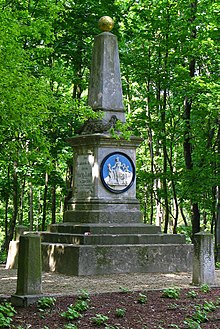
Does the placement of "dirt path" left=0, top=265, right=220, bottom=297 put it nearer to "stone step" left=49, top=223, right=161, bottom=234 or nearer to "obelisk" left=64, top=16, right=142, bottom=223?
"stone step" left=49, top=223, right=161, bottom=234

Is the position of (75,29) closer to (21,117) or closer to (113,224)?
(113,224)

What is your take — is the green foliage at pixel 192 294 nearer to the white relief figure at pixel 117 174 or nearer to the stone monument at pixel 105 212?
the stone monument at pixel 105 212

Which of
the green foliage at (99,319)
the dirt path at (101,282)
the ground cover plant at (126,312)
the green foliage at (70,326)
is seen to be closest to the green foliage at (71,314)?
the ground cover plant at (126,312)

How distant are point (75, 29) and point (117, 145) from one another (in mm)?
6311

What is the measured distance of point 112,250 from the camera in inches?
508

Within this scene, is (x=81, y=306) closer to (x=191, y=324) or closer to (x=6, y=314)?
(x=6, y=314)

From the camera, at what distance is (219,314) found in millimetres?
8828

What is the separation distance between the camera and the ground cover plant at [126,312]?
8.02m

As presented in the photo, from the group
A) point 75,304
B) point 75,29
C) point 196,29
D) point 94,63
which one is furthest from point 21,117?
point 196,29

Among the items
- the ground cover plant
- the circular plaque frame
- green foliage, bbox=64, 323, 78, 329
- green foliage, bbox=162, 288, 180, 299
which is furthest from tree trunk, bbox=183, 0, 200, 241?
green foliage, bbox=64, 323, 78, 329

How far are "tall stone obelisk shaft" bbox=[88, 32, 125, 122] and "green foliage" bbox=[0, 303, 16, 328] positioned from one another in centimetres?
733

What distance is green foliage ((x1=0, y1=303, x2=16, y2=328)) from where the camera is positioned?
7.63 m

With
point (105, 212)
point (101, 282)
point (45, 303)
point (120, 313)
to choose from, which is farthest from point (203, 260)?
point (45, 303)

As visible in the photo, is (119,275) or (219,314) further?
(119,275)
